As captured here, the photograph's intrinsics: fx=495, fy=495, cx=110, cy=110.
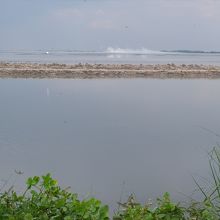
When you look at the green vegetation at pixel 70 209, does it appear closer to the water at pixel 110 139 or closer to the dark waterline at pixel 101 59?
the water at pixel 110 139

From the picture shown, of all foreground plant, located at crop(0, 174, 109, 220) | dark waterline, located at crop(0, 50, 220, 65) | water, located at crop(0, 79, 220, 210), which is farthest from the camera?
dark waterline, located at crop(0, 50, 220, 65)

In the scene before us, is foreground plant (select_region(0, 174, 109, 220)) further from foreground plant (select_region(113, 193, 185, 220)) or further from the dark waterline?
the dark waterline

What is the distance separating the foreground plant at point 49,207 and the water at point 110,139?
81.4 inches

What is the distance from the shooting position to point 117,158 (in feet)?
21.8

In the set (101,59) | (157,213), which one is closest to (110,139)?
(157,213)

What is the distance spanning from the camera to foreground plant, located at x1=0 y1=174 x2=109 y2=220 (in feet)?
8.61

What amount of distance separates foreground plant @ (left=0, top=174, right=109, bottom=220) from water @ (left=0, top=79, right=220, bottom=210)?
2.07 meters

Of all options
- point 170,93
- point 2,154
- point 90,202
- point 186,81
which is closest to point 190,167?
point 2,154

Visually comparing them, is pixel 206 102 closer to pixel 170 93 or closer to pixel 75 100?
pixel 170 93

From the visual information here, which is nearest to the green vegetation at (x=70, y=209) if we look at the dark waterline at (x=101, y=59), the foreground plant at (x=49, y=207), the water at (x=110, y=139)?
the foreground plant at (x=49, y=207)

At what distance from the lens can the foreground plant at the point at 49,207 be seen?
2623 mm

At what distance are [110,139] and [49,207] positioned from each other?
201 inches

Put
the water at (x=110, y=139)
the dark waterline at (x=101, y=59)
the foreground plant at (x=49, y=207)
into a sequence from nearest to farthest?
the foreground plant at (x=49, y=207) < the water at (x=110, y=139) < the dark waterline at (x=101, y=59)

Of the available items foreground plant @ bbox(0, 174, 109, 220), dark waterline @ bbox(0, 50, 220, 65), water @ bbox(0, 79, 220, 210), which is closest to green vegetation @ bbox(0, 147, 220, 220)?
foreground plant @ bbox(0, 174, 109, 220)
